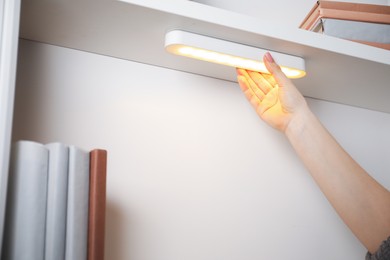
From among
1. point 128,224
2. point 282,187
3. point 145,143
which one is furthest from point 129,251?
point 282,187

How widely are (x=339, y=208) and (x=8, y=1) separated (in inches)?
26.5

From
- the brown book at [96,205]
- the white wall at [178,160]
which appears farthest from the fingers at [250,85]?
the brown book at [96,205]

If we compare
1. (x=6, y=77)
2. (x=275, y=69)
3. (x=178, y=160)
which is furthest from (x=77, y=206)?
(x=275, y=69)

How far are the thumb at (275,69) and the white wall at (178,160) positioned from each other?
217 mm

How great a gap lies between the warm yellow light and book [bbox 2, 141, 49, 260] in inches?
12.6

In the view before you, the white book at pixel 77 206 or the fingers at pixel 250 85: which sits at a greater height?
the fingers at pixel 250 85

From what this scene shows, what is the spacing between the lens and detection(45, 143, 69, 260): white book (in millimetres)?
549

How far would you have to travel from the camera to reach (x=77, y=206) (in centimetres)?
57

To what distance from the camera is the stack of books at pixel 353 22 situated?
0.87 meters

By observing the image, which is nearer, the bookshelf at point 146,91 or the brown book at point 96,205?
the brown book at point 96,205

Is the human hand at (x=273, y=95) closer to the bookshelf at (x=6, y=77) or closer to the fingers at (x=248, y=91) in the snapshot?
the fingers at (x=248, y=91)

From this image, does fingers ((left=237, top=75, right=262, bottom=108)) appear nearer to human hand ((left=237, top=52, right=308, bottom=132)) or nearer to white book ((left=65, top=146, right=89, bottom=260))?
human hand ((left=237, top=52, right=308, bottom=132))

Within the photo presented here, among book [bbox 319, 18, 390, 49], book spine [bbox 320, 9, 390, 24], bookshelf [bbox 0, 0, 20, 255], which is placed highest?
book spine [bbox 320, 9, 390, 24]

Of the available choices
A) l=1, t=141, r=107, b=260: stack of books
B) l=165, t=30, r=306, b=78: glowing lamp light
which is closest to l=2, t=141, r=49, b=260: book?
l=1, t=141, r=107, b=260: stack of books
